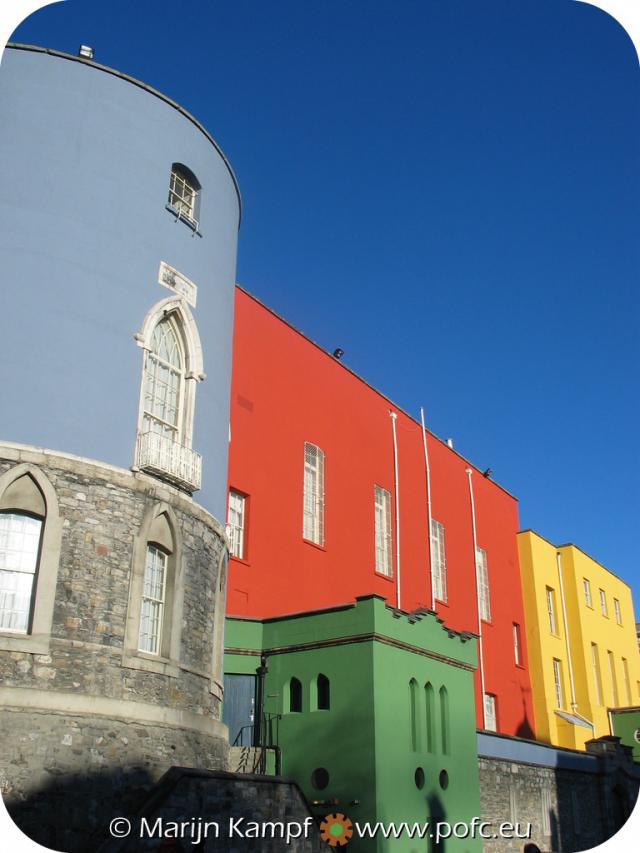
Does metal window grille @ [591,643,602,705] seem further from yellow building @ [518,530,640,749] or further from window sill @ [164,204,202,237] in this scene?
window sill @ [164,204,202,237]

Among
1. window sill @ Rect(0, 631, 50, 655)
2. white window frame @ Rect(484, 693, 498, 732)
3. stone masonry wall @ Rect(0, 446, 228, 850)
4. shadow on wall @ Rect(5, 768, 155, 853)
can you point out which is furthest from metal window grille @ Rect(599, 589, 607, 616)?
window sill @ Rect(0, 631, 50, 655)

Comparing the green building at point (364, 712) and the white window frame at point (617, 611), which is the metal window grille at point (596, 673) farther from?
the green building at point (364, 712)

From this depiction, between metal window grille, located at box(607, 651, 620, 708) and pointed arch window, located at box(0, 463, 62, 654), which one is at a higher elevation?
metal window grille, located at box(607, 651, 620, 708)

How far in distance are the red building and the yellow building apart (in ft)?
1.85

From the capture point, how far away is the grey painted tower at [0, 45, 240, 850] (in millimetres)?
11023

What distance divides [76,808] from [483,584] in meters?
19.6

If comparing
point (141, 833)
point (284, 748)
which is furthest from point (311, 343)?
point (141, 833)

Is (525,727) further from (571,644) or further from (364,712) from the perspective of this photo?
(364,712)

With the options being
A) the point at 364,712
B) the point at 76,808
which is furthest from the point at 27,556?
the point at 364,712

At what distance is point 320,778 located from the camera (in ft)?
47.3

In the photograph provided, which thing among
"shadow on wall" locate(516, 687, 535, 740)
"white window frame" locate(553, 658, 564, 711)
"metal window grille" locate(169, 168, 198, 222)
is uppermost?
"metal window grille" locate(169, 168, 198, 222)

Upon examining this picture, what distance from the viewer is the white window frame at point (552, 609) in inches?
1223

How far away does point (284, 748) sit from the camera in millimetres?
15102

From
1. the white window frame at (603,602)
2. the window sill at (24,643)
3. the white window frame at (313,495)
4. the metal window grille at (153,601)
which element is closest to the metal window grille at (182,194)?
the metal window grille at (153,601)
